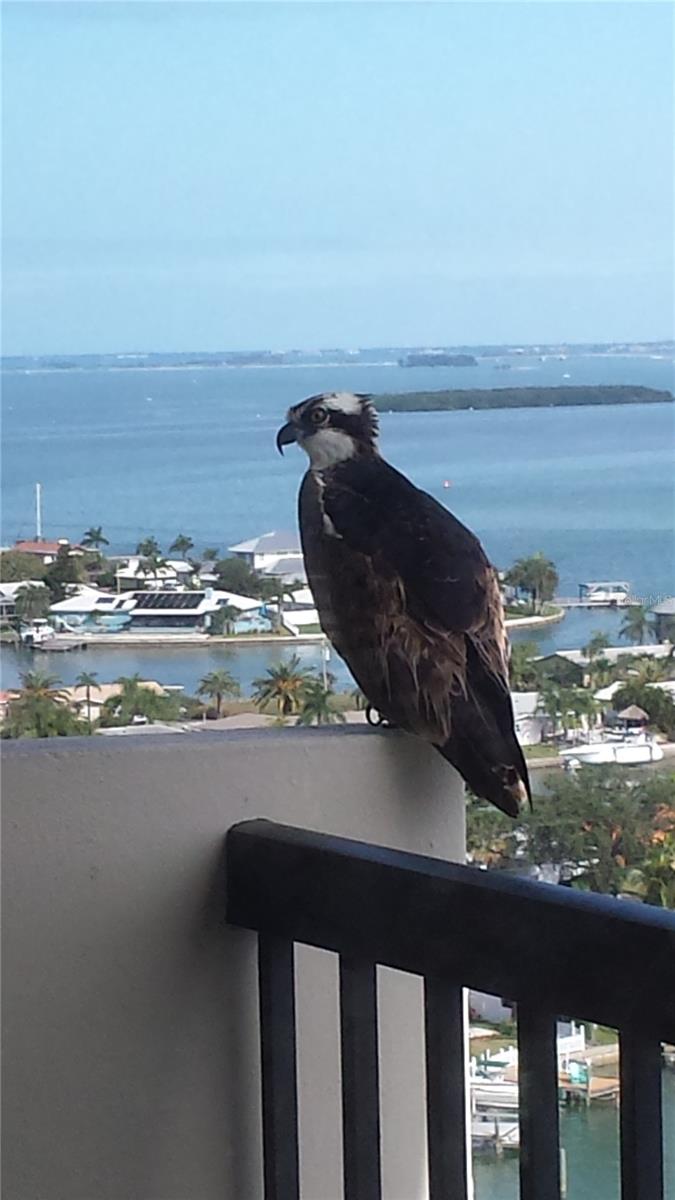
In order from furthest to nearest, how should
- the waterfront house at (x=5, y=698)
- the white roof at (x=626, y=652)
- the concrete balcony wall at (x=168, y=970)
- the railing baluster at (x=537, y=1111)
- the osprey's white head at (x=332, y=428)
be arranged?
the osprey's white head at (x=332, y=428), the waterfront house at (x=5, y=698), the white roof at (x=626, y=652), the concrete balcony wall at (x=168, y=970), the railing baluster at (x=537, y=1111)

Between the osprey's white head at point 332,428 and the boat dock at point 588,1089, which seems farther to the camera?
the osprey's white head at point 332,428

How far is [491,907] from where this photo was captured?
3.58 feet

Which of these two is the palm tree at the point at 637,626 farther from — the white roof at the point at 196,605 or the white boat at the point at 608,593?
the white roof at the point at 196,605

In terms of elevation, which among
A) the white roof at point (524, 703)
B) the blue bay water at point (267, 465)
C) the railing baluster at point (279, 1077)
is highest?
the blue bay water at point (267, 465)

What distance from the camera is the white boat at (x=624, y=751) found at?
140cm

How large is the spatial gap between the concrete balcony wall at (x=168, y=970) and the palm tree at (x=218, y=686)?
13cm

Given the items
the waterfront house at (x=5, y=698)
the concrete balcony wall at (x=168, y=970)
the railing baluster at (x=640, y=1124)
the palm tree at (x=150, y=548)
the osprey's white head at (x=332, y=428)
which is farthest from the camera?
→ the osprey's white head at (x=332, y=428)

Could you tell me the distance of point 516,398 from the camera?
1.60 m

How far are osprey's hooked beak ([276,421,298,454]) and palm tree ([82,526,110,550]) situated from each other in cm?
25

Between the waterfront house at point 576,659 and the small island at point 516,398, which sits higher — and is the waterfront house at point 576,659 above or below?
below

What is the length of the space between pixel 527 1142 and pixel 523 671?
0.61 meters

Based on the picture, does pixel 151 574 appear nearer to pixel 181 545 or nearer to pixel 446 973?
pixel 181 545

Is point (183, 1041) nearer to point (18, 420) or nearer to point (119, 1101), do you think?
point (119, 1101)

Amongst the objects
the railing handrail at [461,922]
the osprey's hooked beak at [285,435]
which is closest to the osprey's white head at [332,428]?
the osprey's hooked beak at [285,435]
